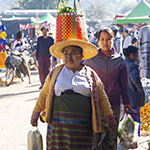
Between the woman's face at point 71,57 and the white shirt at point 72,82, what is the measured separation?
0.21 feet

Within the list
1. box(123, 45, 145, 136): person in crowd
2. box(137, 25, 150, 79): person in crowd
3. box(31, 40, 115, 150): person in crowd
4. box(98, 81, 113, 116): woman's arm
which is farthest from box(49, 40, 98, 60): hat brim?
box(137, 25, 150, 79): person in crowd

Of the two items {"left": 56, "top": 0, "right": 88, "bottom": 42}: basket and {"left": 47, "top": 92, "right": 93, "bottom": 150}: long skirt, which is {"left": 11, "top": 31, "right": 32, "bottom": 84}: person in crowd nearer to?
{"left": 56, "top": 0, "right": 88, "bottom": 42}: basket

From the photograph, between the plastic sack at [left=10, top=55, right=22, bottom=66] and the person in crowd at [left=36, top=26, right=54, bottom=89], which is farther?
the plastic sack at [left=10, top=55, right=22, bottom=66]

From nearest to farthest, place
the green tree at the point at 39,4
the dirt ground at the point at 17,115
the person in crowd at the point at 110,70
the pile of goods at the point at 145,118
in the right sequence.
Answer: the person in crowd at the point at 110,70 → the dirt ground at the point at 17,115 → the pile of goods at the point at 145,118 → the green tree at the point at 39,4

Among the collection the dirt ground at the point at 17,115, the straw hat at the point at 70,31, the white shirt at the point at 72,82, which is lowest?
the dirt ground at the point at 17,115

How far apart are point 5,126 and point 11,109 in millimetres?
1357

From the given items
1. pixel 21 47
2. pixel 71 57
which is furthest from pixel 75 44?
pixel 21 47

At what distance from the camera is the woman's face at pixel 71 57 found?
266 centimetres

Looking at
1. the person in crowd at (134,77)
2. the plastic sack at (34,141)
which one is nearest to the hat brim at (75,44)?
the plastic sack at (34,141)

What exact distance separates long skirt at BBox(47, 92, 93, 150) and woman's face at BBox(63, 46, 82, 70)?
327mm

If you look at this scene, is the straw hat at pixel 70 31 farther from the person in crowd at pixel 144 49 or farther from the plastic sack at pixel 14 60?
the plastic sack at pixel 14 60

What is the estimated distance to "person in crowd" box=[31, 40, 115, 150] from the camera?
Result: 2.51 metres

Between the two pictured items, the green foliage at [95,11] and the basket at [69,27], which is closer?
the basket at [69,27]

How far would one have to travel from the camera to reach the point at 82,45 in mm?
2742
